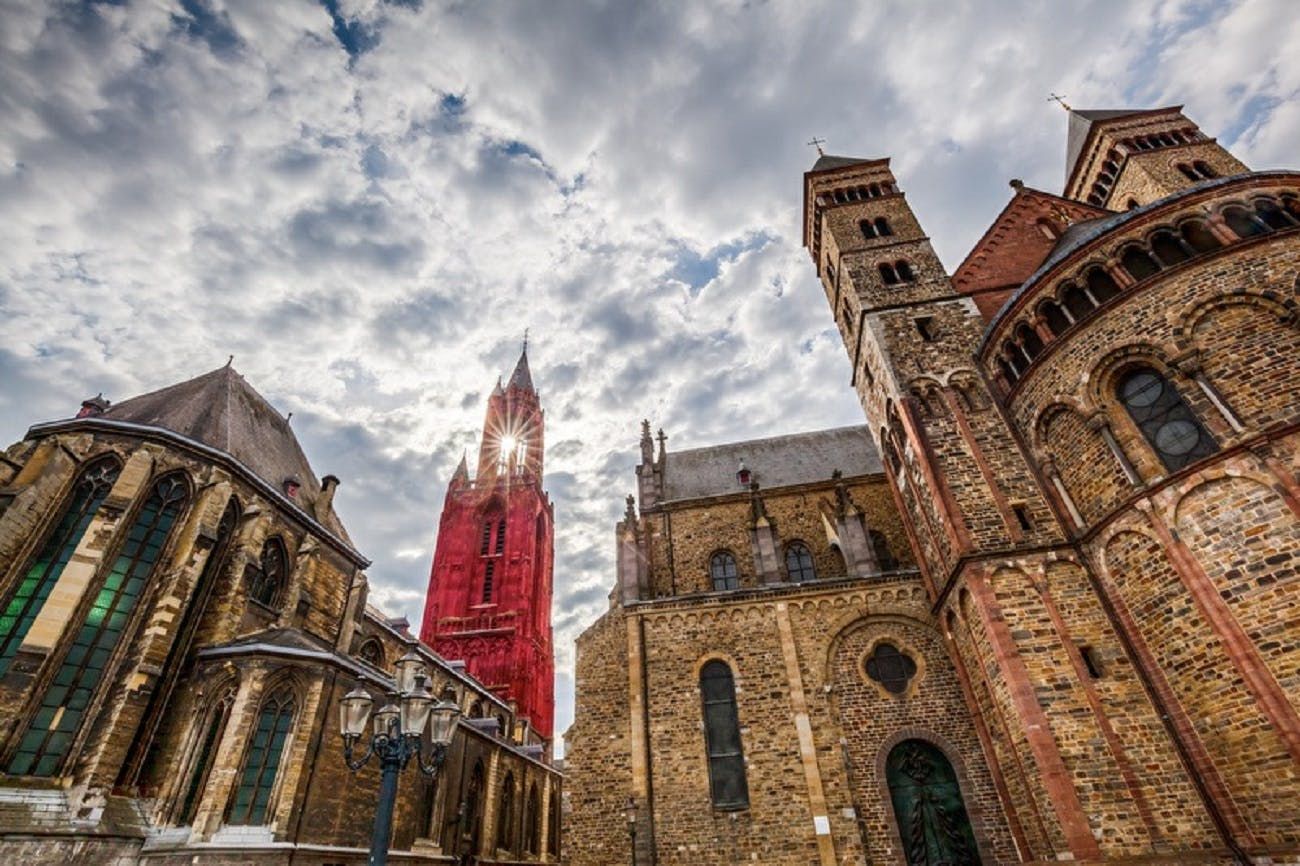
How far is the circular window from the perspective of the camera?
16141mm

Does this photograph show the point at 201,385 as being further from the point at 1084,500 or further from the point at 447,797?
the point at 1084,500

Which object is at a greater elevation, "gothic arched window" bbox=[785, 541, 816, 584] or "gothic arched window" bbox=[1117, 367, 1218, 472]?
"gothic arched window" bbox=[785, 541, 816, 584]

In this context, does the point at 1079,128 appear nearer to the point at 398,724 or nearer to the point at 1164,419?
the point at 1164,419

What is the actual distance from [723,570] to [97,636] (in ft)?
54.5

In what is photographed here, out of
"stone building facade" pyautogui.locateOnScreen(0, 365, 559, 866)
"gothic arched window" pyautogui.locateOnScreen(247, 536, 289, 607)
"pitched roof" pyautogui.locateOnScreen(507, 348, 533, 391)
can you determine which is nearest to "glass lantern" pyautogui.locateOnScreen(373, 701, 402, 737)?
"stone building facade" pyautogui.locateOnScreen(0, 365, 559, 866)

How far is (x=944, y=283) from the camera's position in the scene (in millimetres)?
18297

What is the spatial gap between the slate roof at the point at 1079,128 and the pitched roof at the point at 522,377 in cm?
4302

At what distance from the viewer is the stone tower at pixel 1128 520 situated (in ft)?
31.2

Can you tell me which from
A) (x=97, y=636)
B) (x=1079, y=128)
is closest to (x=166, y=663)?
(x=97, y=636)

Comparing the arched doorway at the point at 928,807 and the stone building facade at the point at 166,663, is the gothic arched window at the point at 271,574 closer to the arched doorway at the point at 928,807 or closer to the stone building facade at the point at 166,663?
the stone building facade at the point at 166,663

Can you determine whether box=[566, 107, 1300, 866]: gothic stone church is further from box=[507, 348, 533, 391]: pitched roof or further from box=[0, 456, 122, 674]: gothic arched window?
box=[507, 348, 533, 391]: pitched roof

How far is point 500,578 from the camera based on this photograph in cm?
4116

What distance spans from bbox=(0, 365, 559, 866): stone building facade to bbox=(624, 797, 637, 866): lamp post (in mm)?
5987

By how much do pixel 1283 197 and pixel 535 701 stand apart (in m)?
40.7
